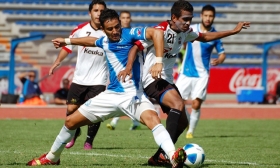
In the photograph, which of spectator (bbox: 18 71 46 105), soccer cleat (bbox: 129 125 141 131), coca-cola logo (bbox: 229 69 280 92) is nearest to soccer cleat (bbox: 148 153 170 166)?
soccer cleat (bbox: 129 125 141 131)

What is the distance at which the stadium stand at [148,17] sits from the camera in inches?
1019

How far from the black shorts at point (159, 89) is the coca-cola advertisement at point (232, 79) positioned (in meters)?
15.6

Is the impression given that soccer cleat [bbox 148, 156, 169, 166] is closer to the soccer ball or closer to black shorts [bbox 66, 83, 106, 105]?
the soccer ball

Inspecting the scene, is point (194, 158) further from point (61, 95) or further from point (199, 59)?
point (61, 95)

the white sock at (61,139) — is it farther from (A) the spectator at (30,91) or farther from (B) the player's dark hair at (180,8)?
(A) the spectator at (30,91)

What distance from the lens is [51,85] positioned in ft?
70.6

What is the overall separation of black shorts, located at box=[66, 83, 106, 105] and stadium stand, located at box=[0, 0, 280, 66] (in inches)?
594

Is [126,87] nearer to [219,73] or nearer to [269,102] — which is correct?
[269,102]

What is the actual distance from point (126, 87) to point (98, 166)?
93 cm

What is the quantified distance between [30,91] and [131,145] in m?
9.93

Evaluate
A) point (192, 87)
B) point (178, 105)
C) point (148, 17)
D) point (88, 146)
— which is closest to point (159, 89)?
point (178, 105)

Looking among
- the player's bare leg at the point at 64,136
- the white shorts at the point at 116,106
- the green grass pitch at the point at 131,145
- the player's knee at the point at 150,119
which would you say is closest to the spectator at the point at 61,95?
the green grass pitch at the point at 131,145

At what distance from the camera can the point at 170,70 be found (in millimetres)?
8055

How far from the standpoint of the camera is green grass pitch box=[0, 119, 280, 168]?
7717 millimetres
